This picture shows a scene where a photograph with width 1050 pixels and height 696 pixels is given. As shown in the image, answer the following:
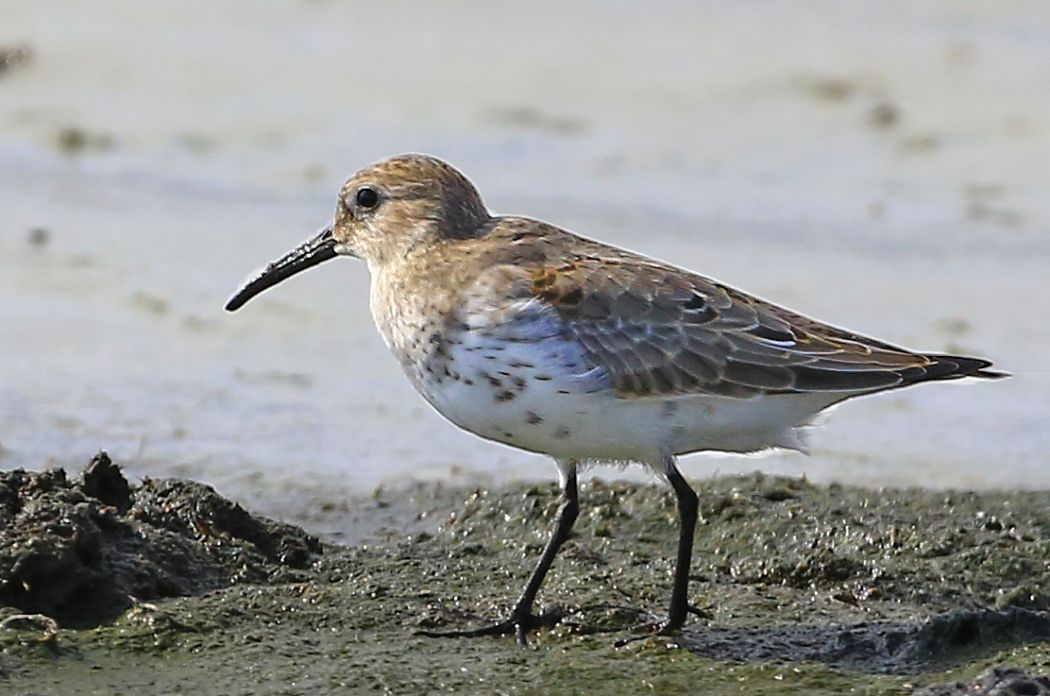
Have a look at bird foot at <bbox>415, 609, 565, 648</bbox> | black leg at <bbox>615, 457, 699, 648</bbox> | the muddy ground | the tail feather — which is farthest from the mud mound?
the tail feather

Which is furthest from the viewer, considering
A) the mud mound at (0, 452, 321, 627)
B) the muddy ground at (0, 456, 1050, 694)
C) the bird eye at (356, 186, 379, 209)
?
the bird eye at (356, 186, 379, 209)

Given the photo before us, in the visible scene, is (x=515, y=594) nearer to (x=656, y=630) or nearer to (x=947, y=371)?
(x=656, y=630)

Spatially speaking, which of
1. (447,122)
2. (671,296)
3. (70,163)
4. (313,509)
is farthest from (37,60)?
(671,296)

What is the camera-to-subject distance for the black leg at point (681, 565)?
6.34 meters

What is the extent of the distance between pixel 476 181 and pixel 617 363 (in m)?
5.95

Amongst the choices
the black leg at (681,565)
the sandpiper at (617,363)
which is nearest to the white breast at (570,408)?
the sandpiper at (617,363)

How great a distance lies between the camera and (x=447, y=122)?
13.3 metres

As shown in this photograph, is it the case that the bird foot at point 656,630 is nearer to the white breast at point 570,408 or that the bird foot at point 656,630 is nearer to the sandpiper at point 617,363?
the sandpiper at point 617,363

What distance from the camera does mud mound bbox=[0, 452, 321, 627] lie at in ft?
20.6

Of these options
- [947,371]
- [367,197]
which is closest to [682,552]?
[947,371]

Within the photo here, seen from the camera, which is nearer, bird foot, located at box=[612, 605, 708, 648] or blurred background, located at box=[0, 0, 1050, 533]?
bird foot, located at box=[612, 605, 708, 648]

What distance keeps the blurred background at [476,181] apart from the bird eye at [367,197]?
1.43 m

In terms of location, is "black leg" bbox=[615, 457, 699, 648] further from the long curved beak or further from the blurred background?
the blurred background

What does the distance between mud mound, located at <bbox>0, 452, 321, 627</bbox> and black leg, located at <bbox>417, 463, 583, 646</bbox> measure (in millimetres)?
774
